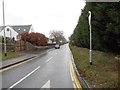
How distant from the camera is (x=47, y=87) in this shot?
11.3 metres

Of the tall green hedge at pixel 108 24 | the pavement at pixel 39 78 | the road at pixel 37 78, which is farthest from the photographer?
the tall green hedge at pixel 108 24

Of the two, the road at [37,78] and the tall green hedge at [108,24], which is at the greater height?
the tall green hedge at [108,24]

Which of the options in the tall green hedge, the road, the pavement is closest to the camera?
the pavement

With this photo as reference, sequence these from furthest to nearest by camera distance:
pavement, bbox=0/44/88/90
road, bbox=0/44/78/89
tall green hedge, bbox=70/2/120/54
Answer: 1. tall green hedge, bbox=70/2/120/54
2. road, bbox=0/44/78/89
3. pavement, bbox=0/44/88/90

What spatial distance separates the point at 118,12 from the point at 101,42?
5108 mm

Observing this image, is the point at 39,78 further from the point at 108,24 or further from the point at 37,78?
the point at 108,24

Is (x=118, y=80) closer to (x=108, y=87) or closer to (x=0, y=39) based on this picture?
(x=108, y=87)

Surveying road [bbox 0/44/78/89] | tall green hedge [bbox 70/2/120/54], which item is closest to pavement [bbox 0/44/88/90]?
road [bbox 0/44/78/89]

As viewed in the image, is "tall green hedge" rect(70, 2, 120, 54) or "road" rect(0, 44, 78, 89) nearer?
"road" rect(0, 44, 78, 89)

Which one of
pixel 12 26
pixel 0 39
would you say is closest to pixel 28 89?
pixel 0 39

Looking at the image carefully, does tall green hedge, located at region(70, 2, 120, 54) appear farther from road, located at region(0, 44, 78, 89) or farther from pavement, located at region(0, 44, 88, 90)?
road, located at region(0, 44, 78, 89)

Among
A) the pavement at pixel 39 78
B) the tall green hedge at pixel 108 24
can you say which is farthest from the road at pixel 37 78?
the tall green hedge at pixel 108 24

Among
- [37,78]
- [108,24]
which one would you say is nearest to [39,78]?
[37,78]

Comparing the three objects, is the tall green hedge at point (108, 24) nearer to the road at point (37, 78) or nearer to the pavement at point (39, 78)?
the pavement at point (39, 78)
